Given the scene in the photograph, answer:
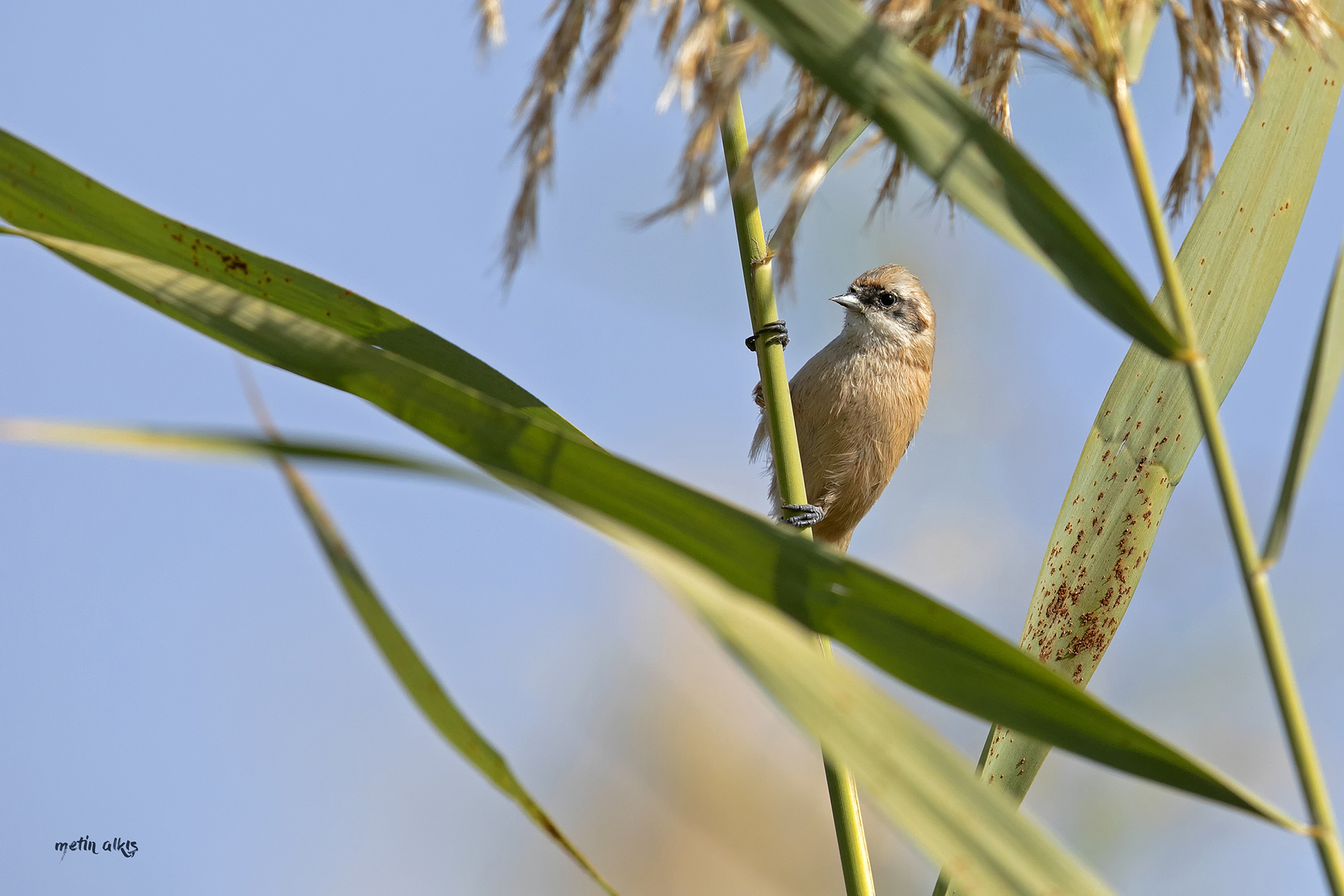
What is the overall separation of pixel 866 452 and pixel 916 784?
7.94 feet

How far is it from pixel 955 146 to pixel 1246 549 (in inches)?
13.1

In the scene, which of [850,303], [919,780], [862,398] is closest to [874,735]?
[919,780]

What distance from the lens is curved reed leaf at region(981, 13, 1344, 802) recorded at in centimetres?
130

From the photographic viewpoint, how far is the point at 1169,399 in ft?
4.63

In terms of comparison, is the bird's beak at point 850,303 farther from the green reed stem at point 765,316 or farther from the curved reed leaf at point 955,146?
the curved reed leaf at point 955,146

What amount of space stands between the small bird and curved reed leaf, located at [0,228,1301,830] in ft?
6.89

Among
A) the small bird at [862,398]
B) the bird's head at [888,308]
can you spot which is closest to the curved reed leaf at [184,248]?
the small bird at [862,398]

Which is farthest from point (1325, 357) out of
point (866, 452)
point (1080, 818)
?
point (1080, 818)

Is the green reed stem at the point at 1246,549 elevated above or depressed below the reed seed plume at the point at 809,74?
below

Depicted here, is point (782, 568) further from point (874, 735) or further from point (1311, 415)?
point (1311, 415)

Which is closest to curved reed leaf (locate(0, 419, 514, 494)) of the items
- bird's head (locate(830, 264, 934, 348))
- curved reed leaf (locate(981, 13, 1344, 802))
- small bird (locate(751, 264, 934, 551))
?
curved reed leaf (locate(981, 13, 1344, 802))

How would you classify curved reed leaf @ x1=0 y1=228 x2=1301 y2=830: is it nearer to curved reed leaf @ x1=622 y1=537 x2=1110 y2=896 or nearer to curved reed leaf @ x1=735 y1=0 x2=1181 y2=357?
curved reed leaf @ x1=622 y1=537 x2=1110 y2=896

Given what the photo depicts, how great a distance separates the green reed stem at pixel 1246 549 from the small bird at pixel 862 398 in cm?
214

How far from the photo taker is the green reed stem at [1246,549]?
0.70 metres
